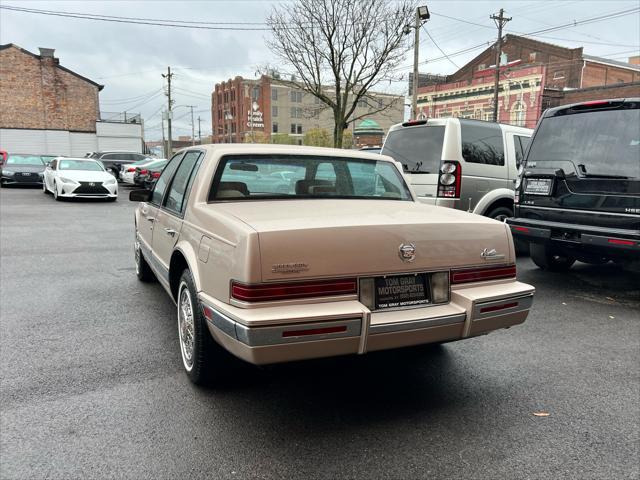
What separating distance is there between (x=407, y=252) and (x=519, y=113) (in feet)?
160

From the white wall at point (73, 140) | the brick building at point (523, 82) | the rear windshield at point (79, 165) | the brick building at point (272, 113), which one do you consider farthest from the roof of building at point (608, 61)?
the rear windshield at point (79, 165)

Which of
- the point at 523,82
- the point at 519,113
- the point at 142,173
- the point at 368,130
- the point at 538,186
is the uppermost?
the point at 523,82

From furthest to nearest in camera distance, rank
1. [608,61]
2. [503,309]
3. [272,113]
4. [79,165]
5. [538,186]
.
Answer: [272,113], [608,61], [79,165], [538,186], [503,309]

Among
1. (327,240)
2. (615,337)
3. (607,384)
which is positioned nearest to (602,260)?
(615,337)

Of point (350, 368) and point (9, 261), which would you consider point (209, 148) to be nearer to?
point (350, 368)

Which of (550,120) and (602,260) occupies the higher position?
(550,120)

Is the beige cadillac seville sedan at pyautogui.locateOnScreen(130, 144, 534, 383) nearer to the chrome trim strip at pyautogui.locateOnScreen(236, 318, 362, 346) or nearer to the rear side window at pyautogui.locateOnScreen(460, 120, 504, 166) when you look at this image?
the chrome trim strip at pyautogui.locateOnScreen(236, 318, 362, 346)

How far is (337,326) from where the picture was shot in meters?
2.53

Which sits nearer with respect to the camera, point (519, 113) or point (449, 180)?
point (449, 180)

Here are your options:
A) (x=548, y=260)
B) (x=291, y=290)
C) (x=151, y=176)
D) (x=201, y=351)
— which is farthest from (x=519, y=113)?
(x=291, y=290)

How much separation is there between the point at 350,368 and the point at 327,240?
4.62 ft

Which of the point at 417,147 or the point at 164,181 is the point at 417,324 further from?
the point at 417,147

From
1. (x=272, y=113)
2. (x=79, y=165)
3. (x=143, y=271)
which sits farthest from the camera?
(x=272, y=113)

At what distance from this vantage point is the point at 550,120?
19.3 ft
